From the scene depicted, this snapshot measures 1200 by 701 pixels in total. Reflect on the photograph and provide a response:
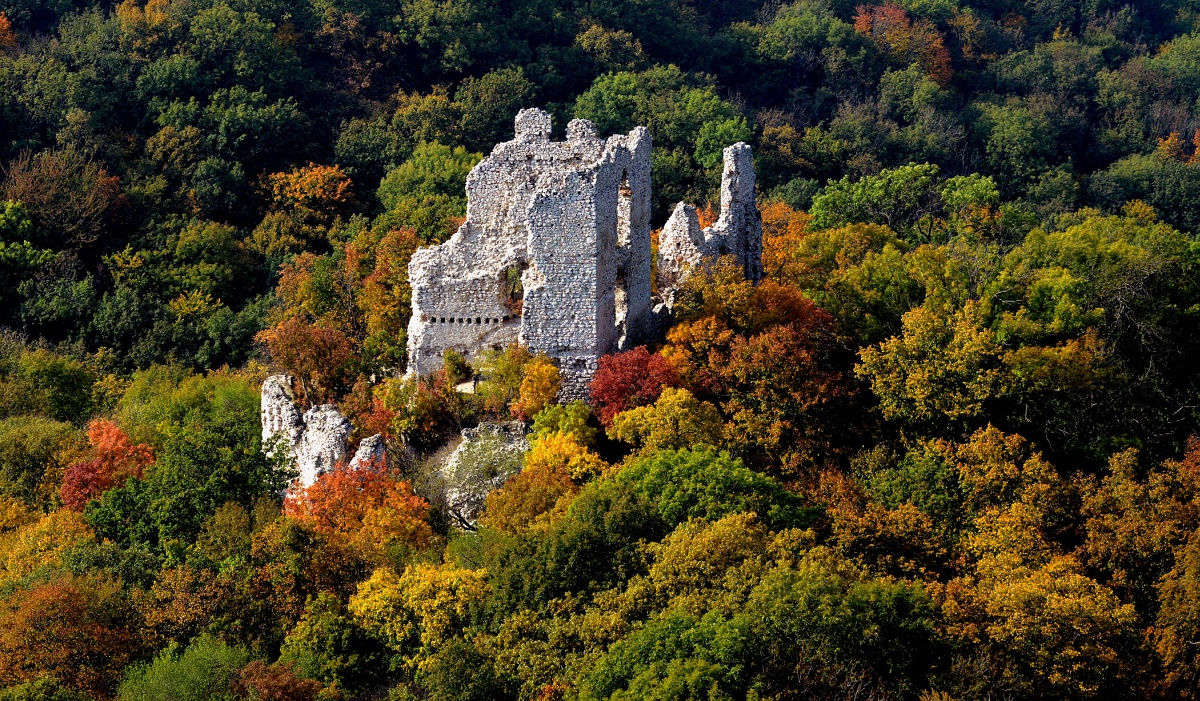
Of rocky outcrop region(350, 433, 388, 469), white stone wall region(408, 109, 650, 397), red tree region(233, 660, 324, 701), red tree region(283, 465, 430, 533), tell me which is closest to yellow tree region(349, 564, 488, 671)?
red tree region(233, 660, 324, 701)

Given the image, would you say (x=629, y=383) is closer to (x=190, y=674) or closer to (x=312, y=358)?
(x=312, y=358)

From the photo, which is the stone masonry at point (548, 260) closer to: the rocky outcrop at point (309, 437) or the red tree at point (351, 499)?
the rocky outcrop at point (309, 437)

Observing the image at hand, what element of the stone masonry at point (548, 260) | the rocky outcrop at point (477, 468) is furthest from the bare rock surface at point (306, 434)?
the stone masonry at point (548, 260)

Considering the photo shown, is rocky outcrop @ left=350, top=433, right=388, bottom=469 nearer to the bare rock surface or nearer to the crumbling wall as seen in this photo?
the bare rock surface

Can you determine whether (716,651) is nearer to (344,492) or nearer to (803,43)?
(344,492)

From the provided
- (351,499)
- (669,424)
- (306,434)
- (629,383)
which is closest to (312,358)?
(306,434)
